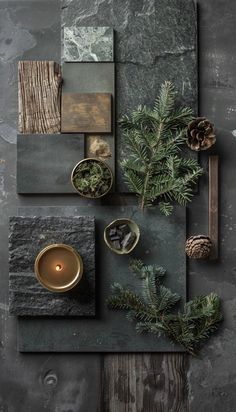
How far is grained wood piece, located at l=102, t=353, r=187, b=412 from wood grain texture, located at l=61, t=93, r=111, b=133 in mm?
714

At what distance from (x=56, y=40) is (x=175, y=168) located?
1.81 ft

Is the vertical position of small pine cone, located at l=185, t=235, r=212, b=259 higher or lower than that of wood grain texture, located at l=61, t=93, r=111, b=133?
lower

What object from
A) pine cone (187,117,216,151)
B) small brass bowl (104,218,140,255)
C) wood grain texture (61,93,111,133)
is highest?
wood grain texture (61,93,111,133)

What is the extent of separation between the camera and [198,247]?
1.66 meters

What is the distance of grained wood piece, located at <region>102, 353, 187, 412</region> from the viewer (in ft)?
5.72

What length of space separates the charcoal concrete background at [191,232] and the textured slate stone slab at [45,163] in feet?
0.14

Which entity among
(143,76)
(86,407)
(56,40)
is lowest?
(86,407)

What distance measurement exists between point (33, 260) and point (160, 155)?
0.50m

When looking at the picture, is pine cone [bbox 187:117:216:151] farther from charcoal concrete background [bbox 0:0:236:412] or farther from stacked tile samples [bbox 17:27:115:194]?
stacked tile samples [bbox 17:27:115:194]

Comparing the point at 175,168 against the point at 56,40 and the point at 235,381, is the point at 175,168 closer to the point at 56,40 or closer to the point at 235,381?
the point at 56,40

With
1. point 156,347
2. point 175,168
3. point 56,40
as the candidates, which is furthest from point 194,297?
point 56,40

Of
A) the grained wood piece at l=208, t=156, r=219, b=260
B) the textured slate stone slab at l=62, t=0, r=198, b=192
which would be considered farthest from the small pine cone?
the textured slate stone slab at l=62, t=0, r=198, b=192

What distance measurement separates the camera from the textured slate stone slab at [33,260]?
5.60 ft

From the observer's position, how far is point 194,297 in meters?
1.74
